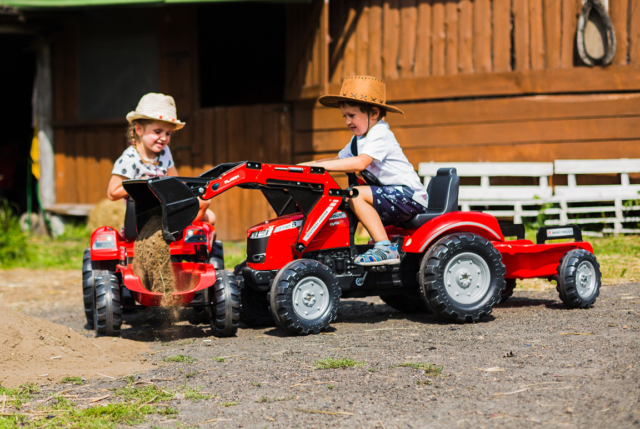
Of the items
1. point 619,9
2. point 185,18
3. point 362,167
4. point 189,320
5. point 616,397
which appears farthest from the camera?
point 185,18

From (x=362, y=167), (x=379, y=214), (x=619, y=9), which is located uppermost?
(x=619, y=9)

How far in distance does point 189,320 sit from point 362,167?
1795mm

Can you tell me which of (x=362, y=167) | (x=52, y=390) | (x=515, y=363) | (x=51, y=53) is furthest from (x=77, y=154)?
(x=515, y=363)

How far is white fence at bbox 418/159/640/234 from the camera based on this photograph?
27.4 ft

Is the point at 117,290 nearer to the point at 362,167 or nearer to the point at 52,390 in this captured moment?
the point at 52,390

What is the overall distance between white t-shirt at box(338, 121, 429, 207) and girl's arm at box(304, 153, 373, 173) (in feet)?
0.23

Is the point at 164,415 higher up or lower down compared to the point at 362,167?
lower down

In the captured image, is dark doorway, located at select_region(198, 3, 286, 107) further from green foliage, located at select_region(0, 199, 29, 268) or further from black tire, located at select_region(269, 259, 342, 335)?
black tire, located at select_region(269, 259, 342, 335)

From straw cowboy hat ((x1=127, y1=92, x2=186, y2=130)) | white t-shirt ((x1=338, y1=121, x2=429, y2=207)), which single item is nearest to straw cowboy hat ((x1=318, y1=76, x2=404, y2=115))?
white t-shirt ((x1=338, y1=121, x2=429, y2=207))

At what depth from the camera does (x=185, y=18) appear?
1056 centimetres

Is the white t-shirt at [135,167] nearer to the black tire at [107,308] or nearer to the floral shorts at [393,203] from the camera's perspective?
the black tire at [107,308]

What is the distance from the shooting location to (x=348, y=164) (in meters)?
4.56

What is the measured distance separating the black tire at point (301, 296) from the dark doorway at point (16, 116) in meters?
10.6

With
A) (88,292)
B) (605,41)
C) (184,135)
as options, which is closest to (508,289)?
(88,292)
